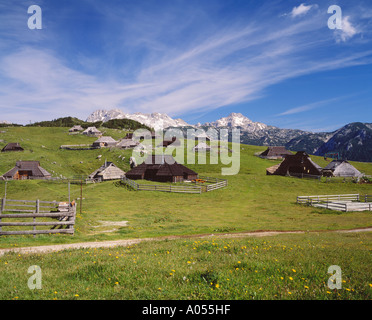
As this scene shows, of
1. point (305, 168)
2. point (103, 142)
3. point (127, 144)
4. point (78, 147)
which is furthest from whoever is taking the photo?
point (103, 142)

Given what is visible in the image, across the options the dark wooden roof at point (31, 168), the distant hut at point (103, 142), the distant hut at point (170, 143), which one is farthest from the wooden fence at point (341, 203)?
the distant hut at point (103, 142)

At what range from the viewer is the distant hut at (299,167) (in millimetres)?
67250

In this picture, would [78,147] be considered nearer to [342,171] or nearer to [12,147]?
[12,147]

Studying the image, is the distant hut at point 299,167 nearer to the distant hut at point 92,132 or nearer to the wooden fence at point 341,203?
the wooden fence at point 341,203

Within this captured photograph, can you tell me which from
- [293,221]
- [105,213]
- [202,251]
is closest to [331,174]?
[293,221]

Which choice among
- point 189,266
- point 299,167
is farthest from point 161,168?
point 189,266

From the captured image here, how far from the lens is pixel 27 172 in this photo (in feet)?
219

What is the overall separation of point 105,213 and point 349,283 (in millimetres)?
26180

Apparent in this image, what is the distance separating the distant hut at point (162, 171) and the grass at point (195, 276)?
4688 cm

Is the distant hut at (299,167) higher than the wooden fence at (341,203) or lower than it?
higher

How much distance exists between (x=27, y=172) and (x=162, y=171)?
1540 inches

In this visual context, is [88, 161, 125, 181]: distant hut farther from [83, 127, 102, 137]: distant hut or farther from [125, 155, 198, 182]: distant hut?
[83, 127, 102, 137]: distant hut

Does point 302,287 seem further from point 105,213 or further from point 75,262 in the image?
A: point 105,213

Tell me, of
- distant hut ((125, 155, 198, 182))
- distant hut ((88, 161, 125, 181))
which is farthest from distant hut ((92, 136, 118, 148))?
distant hut ((125, 155, 198, 182))
